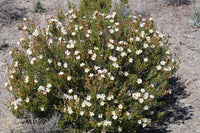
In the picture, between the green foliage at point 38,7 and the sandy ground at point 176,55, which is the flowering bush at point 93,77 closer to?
the sandy ground at point 176,55

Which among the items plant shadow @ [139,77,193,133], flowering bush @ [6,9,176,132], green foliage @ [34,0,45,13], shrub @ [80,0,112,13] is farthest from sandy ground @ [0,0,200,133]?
shrub @ [80,0,112,13]

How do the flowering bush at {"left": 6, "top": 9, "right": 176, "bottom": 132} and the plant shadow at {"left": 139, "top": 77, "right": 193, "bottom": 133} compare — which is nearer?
the flowering bush at {"left": 6, "top": 9, "right": 176, "bottom": 132}

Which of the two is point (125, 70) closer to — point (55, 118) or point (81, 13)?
point (55, 118)

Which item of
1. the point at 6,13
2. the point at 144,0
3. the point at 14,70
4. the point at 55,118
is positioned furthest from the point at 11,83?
the point at 144,0

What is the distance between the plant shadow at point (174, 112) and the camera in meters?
4.20

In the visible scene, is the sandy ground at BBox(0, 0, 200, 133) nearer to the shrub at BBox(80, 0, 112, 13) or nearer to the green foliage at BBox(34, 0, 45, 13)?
the green foliage at BBox(34, 0, 45, 13)

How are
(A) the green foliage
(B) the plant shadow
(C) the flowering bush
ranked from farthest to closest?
(A) the green foliage
(B) the plant shadow
(C) the flowering bush

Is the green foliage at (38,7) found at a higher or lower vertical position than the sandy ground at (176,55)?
higher

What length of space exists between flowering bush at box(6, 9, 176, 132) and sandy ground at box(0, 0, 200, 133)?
528 mm

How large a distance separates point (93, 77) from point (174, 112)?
1.77m

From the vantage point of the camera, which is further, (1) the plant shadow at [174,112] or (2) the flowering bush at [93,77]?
(1) the plant shadow at [174,112]

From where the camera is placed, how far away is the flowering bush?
3.57 m

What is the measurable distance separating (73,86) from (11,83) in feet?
3.40

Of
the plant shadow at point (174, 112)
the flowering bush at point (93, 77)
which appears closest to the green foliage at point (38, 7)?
the flowering bush at point (93, 77)
